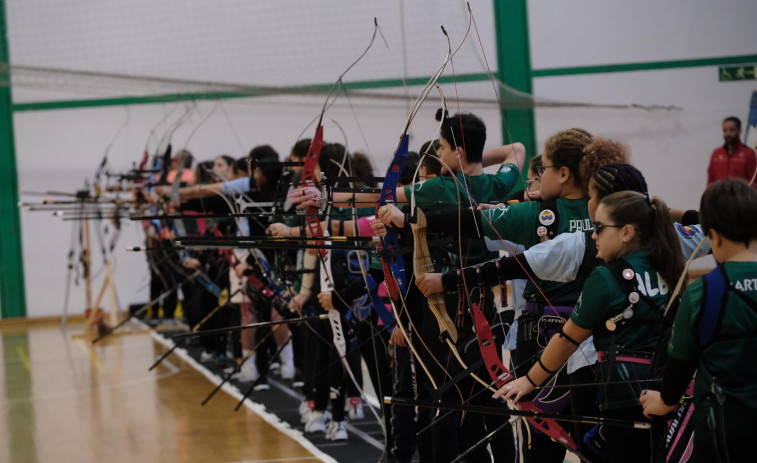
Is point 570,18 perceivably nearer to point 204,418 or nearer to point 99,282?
point 99,282

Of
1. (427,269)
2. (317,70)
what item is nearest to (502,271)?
(427,269)

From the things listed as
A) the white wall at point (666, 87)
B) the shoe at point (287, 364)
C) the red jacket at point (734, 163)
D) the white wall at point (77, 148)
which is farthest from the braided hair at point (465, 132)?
the white wall at point (77, 148)

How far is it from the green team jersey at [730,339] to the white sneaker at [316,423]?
9.07 feet

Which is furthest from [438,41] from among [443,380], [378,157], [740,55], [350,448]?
[443,380]

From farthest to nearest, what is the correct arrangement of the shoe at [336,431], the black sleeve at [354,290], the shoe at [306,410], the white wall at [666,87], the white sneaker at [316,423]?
the white wall at [666,87], the shoe at [306,410], the white sneaker at [316,423], the shoe at [336,431], the black sleeve at [354,290]

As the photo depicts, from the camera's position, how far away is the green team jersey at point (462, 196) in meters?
2.82

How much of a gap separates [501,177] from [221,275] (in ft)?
12.8

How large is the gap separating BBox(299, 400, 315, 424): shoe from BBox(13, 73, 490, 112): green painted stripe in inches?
140

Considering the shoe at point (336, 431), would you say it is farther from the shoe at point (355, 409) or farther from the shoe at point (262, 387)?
the shoe at point (262, 387)

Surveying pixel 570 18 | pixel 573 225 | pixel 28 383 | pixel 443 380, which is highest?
pixel 570 18

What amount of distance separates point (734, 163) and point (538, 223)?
6784 millimetres

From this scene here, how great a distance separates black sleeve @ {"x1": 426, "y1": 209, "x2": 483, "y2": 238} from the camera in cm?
263

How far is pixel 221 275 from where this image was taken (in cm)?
661

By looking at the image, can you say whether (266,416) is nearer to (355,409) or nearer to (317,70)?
(355,409)
